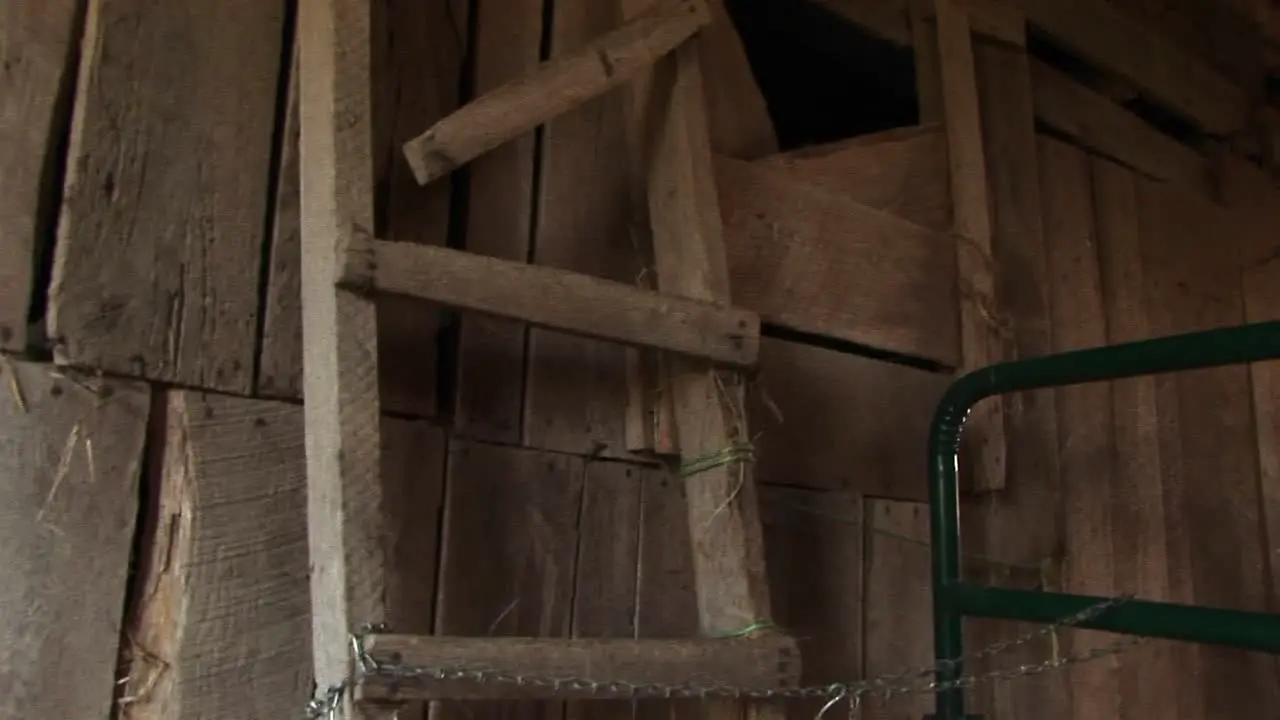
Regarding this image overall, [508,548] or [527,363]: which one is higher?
[527,363]

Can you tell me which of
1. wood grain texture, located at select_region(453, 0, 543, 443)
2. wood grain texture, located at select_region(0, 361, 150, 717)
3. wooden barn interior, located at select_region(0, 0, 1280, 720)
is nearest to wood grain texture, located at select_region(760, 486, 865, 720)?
wooden barn interior, located at select_region(0, 0, 1280, 720)

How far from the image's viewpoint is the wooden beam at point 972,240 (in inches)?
58.6

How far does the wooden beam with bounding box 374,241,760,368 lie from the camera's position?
90 centimetres

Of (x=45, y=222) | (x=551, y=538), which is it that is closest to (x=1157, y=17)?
(x=551, y=538)

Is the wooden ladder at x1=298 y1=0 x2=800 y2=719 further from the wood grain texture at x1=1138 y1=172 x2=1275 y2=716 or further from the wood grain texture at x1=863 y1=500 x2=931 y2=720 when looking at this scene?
the wood grain texture at x1=1138 y1=172 x2=1275 y2=716

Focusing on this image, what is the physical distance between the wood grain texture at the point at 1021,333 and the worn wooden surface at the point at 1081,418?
35 millimetres

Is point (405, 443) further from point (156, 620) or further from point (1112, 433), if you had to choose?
point (1112, 433)

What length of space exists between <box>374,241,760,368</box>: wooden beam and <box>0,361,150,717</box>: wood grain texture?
0.25 metres

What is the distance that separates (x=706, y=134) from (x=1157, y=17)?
132 centimetres

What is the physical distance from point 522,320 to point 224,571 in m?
0.32

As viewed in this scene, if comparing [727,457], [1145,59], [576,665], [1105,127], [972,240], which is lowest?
[576,665]

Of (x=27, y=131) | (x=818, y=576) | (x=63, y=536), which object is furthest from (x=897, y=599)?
(x=27, y=131)

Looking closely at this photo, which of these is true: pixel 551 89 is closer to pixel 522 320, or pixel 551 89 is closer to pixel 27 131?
pixel 522 320

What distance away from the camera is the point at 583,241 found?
1.19 m
